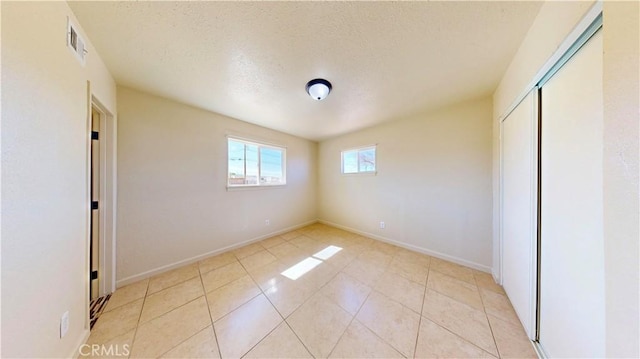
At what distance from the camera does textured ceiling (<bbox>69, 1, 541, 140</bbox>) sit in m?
1.13

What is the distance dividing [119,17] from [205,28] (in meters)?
0.55

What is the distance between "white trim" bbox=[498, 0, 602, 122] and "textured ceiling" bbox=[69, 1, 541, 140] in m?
0.38

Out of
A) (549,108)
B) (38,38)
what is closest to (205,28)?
(38,38)

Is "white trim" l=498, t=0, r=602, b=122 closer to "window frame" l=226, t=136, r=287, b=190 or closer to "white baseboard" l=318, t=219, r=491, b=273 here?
"white baseboard" l=318, t=219, r=491, b=273

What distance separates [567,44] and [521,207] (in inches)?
46.7

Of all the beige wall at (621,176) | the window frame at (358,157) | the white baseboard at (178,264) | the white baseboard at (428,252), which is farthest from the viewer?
the window frame at (358,157)

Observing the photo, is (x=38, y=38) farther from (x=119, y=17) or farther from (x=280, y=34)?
(x=280, y=34)

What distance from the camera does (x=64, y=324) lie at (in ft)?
3.63

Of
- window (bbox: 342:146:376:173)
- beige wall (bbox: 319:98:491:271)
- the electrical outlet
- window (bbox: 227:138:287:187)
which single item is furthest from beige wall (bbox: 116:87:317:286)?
beige wall (bbox: 319:98:491:271)

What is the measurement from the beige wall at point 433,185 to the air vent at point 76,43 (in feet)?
11.5

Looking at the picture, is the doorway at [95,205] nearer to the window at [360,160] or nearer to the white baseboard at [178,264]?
the white baseboard at [178,264]

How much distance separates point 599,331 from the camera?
808mm

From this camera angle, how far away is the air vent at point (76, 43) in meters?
1.14

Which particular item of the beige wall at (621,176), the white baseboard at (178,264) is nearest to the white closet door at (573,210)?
the beige wall at (621,176)
